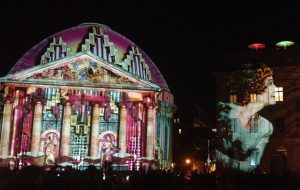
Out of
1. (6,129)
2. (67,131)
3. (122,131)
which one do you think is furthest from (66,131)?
(6,129)

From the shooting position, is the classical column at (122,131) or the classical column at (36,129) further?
the classical column at (122,131)

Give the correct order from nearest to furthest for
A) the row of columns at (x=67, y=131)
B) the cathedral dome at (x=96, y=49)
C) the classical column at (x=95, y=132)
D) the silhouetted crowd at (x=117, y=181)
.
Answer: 1. the silhouetted crowd at (x=117, y=181)
2. the row of columns at (x=67, y=131)
3. the classical column at (x=95, y=132)
4. the cathedral dome at (x=96, y=49)

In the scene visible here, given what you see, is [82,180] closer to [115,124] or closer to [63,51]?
[115,124]

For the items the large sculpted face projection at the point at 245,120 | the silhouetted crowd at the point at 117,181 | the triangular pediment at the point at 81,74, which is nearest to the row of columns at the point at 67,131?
the triangular pediment at the point at 81,74

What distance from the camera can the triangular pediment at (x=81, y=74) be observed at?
152 feet

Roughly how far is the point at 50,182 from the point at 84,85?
33.9 meters

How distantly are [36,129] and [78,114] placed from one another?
5.30m

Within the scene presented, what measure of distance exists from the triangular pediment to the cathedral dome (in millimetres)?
7635

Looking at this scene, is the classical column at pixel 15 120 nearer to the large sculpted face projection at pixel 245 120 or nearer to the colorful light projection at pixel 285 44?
the large sculpted face projection at pixel 245 120

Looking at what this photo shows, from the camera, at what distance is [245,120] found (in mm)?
43688

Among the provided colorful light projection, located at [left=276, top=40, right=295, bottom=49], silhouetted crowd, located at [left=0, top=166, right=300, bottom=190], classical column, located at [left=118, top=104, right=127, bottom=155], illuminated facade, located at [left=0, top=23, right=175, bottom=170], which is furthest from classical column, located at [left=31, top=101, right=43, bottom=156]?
silhouetted crowd, located at [left=0, top=166, right=300, bottom=190]

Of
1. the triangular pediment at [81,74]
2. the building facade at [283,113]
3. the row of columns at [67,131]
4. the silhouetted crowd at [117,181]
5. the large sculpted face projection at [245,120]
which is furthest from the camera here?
the triangular pediment at [81,74]

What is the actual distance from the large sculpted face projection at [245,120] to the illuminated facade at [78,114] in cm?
854

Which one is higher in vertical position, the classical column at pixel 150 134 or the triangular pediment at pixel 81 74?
the triangular pediment at pixel 81 74
